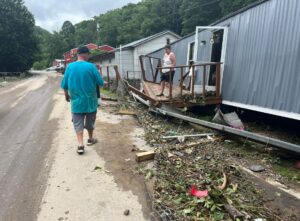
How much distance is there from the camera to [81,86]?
4.84m

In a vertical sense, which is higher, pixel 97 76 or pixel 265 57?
pixel 265 57

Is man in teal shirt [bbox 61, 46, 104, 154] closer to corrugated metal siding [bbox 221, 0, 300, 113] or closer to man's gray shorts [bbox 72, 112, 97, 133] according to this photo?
man's gray shorts [bbox 72, 112, 97, 133]

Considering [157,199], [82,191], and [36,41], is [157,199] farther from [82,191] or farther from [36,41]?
[36,41]

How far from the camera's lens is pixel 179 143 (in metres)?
5.77

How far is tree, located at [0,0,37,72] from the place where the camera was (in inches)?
1663

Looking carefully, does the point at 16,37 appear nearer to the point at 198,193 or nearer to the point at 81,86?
the point at 81,86

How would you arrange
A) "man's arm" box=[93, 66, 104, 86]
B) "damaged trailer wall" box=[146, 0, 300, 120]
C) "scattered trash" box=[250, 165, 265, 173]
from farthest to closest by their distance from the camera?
1. "damaged trailer wall" box=[146, 0, 300, 120]
2. "man's arm" box=[93, 66, 104, 86]
3. "scattered trash" box=[250, 165, 265, 173]

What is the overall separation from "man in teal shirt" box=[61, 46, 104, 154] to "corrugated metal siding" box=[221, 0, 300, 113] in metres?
3.98

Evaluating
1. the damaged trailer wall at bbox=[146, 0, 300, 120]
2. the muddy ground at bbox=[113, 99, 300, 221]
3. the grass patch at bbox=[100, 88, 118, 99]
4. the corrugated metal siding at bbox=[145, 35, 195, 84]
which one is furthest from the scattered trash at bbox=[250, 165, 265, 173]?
the grass patch at bbox=[100, 88, 118, 99]

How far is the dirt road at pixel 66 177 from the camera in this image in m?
3.19

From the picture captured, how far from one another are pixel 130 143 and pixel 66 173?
Answer: 1750mm

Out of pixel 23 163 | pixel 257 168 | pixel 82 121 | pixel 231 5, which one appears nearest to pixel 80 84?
pixel 82 121

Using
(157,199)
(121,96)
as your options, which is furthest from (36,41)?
(157,199)

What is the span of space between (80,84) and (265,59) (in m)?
4.50
